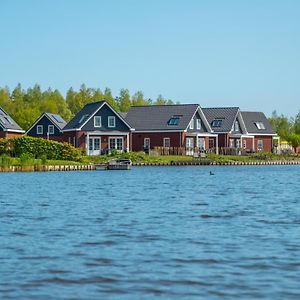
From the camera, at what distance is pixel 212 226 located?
19.5 meters

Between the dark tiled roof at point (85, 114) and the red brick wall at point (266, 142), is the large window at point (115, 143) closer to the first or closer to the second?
the dark tiled roof at point (85, 114)

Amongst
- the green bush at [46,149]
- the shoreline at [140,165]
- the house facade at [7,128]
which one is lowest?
the shoreline at [140,165]

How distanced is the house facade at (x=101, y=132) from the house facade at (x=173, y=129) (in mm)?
3388

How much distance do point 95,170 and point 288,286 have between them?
49641mm

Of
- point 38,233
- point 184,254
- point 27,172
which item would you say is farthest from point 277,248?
point 27,172

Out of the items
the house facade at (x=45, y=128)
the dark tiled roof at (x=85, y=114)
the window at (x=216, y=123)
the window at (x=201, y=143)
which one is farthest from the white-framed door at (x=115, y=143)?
the window at (x=216, y=123)

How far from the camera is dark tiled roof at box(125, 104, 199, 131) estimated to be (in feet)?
258

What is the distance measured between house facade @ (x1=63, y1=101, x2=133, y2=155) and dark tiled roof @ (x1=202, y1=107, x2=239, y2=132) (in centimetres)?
1402

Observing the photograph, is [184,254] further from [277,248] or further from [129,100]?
[129,100]

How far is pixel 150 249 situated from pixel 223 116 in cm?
7169

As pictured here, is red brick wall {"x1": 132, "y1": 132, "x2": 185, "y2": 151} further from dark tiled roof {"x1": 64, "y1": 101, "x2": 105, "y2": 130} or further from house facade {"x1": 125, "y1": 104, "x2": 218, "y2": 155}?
dark tiled roof {"x1": 64, "y1": 101, "x2": 105, "y2": 130}

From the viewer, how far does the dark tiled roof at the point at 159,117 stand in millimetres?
Answer: 78562

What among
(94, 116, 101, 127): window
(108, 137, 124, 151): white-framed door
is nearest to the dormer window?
(108, 137, 124, 151): white-framed door

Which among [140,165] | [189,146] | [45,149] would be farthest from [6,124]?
[189,146]
